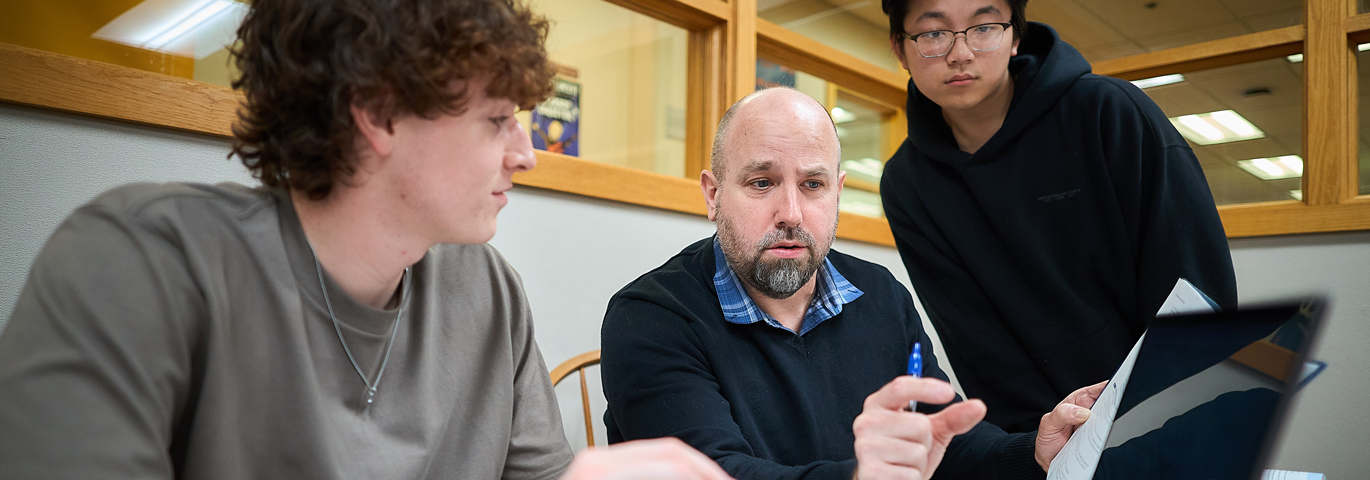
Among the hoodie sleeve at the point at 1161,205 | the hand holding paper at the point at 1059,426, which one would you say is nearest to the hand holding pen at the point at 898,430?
the hand holding paper at the point at 1059,426

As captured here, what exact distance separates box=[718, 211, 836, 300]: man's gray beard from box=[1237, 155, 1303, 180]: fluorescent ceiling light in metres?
2.42

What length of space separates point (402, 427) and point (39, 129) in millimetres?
1049

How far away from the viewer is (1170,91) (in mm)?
3201

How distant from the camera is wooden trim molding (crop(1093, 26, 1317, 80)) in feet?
9.62

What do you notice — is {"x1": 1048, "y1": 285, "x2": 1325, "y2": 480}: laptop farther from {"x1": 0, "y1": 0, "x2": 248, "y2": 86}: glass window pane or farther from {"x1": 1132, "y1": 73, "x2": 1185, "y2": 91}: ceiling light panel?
Answer: {"x1": 1132, "y1": 73, "x2": 1185, "y2": 91}: ceiling light panel

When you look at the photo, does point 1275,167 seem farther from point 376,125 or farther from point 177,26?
point 177,26

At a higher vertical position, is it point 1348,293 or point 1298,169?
point 1298,169

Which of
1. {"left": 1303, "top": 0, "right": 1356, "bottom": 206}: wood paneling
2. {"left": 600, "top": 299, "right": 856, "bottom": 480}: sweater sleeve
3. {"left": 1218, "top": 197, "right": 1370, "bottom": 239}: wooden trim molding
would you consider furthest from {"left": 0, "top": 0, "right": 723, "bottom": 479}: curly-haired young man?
{"left": 1303, "top": 0, "right": 1356, "bottom": 206}: wood paneling

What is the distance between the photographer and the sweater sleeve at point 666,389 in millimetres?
1147

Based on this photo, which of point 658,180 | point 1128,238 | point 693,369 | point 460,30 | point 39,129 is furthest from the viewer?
point 658,180

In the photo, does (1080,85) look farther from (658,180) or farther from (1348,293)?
(1348,293)

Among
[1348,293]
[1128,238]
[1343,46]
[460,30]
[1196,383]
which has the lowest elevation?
[1348,293]

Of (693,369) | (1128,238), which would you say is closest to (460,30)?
(693,369)

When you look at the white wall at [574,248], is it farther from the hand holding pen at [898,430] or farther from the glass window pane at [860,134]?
the hand holding pen at [898,430]
